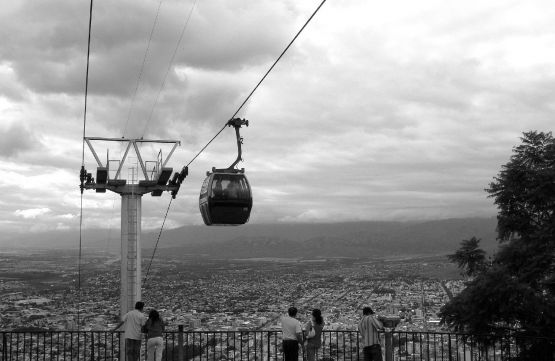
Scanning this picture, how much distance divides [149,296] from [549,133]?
312ft

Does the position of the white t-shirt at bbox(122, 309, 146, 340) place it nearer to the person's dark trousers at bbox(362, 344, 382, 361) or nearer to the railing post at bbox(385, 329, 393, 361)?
the person's dark trousers at bbox(362, 344, 382, 361)

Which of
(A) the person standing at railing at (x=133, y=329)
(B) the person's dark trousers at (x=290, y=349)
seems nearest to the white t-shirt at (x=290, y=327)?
(B) the person's dark trousers at (x=290, y=349)

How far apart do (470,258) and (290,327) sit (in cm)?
1319

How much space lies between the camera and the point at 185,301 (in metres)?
99.6

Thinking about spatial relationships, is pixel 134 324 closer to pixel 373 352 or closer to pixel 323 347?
pixel 373 352

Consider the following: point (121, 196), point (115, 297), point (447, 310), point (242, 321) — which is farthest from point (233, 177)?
point (115, 297)

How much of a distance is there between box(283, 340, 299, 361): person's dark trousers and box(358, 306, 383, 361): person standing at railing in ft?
4.99

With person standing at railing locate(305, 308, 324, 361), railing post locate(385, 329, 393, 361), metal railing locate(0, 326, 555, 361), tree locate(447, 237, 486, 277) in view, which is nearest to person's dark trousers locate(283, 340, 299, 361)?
person standing at railing locate(305, 308, 324, 361)

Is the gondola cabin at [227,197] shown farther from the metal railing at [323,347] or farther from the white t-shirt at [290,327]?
the white t-shirt at [290,327]

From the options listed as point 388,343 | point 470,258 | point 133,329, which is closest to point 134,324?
point 133,329

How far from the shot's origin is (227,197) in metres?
19.2

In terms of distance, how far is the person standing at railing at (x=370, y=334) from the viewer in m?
13.5

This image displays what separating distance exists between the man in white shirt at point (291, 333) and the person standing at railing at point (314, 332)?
0.82 feet

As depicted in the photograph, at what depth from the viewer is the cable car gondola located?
62.8ft
